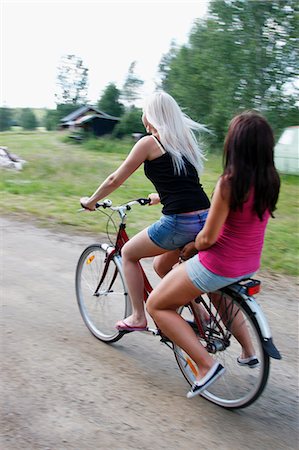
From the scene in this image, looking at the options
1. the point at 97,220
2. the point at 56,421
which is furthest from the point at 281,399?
the point at 97,220

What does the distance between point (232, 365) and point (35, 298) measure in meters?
2.21

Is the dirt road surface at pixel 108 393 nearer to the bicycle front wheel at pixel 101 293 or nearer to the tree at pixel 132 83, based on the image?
the bicycle front wheel at pixel 101 293

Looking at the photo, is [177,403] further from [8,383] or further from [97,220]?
[97,220]

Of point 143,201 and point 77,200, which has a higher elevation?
point 143,201

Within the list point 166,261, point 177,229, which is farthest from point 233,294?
point 166,261

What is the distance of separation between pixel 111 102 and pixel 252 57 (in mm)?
24653

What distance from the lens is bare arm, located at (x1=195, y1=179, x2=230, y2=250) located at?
251cm

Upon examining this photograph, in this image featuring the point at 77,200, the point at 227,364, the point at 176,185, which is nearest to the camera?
the point at 176,185

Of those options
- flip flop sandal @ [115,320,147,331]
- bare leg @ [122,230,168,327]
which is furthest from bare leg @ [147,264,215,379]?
flip flop sandal @ [115,320,147,331]

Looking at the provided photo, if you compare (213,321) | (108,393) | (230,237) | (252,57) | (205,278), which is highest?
(252,57)

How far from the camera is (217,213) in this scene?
8.36ft

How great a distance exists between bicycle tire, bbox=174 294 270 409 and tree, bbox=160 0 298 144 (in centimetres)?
2284

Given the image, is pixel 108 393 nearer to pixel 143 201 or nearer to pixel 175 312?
pixel 175 312

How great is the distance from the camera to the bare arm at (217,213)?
2.51 m
